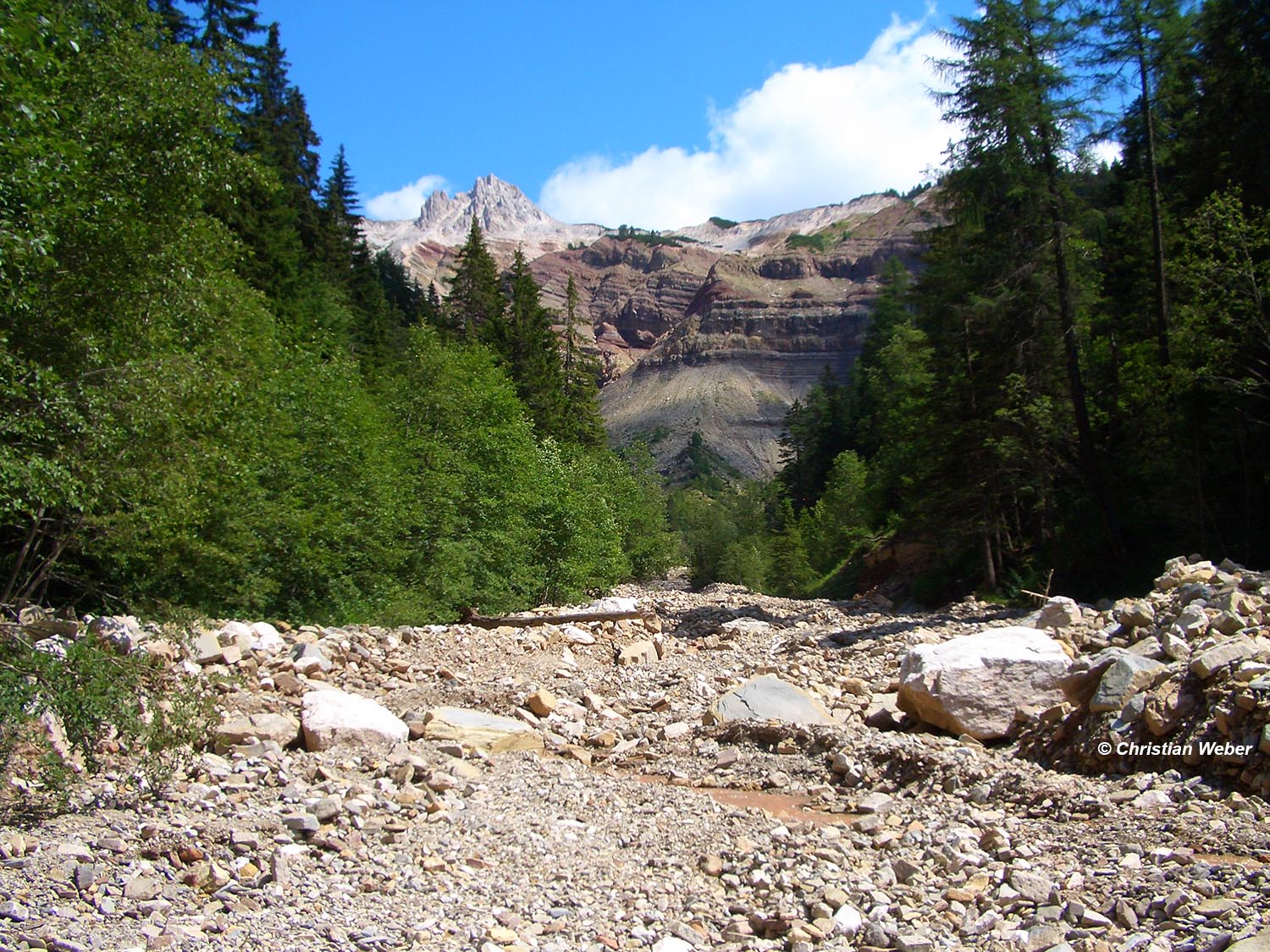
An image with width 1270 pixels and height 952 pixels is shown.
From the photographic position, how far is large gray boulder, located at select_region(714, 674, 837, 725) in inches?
426

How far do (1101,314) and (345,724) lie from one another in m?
21.2

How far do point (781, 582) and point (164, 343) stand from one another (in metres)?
42.4

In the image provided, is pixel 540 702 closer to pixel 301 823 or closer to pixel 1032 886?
pixel 301 823

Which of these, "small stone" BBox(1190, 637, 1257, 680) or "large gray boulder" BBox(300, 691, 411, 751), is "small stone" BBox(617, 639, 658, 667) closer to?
"large gray boulder" BBox(300, 691, 411, 751)

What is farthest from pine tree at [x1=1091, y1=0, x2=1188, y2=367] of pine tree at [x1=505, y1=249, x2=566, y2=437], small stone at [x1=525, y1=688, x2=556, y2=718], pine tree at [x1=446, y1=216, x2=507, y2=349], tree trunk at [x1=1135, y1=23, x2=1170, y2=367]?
pine tree at [x1=446, y1=216, x2=507, y2=349]

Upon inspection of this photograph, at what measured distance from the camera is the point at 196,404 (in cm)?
944

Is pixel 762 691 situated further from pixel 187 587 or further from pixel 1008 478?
pixel 1008 478

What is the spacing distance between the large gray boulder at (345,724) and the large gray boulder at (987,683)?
5815 millimetres

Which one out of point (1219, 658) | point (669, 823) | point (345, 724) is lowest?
point (669, 823)

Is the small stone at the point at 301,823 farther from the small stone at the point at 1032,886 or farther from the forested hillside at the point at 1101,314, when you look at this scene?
the forested hillside at the point at 1101,314

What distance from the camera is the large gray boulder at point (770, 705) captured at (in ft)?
35.5

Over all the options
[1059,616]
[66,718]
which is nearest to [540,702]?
[66,718]

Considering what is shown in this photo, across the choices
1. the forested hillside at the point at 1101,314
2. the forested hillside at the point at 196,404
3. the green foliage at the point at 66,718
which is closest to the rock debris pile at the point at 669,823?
the green foliage at the point at 66,718

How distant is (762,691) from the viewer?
37.2 feet
